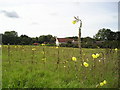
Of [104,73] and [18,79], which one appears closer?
[18,79]

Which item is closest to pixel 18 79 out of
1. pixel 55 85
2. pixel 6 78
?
pixel 6 78

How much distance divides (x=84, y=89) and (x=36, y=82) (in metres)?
1.09

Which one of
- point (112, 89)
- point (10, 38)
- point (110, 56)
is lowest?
point (112, 89)

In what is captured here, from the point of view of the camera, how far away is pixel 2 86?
3.68m

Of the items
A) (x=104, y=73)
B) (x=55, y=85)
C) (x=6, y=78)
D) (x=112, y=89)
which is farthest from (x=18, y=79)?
(x=104, y=73)

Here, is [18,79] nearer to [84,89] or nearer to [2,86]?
[2,86]

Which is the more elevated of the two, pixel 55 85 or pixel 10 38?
pixel 10 38

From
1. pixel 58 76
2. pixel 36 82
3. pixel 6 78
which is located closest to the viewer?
pixel 36 82

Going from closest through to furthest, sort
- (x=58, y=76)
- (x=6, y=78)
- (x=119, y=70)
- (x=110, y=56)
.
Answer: (x=6, y=78) → (x=58, y=76) → (x=119, y=70) → (x=110, y=56)

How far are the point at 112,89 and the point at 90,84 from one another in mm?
508

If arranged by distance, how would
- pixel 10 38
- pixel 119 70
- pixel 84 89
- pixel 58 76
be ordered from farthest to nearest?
pixel 10 38 < pixel 119 70 < pixel 58 76 < pixel 84 89

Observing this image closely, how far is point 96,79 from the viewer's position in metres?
4.34

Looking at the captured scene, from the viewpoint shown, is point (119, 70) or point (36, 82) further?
point (119, 70)

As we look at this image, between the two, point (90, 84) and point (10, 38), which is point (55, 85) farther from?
point (10, 38)
